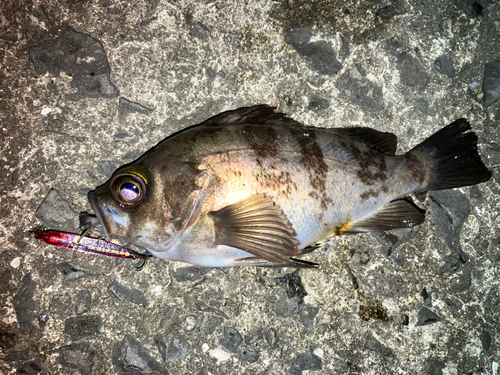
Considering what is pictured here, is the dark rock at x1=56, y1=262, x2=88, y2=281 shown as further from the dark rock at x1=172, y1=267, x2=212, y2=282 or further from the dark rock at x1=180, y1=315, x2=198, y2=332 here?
the dark rock at x1=180, y1=315, x2=198, y2=332

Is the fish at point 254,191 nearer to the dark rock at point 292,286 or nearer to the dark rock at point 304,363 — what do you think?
the dark rock at point 292,286

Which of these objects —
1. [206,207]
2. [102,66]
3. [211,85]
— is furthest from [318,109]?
[102,66]

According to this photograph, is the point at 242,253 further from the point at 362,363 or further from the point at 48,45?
the point at 48,45

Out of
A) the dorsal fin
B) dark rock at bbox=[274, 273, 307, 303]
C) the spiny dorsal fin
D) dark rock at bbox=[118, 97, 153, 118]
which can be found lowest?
dark rock at bbox=[274, 273, 307, 303]

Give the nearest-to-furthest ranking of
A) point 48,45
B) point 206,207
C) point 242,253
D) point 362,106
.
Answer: point 206,207 → point 242,253 → point 48,45 → point 362,106

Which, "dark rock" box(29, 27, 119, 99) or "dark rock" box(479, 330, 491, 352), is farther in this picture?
"dark rock" box(479, 330, 491, 352)

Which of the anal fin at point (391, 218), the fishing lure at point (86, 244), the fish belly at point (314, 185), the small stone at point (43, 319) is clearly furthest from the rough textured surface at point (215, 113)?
the fish belly at point (314, 185)

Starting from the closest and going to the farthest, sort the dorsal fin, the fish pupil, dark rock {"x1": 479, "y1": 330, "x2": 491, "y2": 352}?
1. the fish pupil
2. the dorsal fin
3. dark rock {"x1": 479, "y1": 330, "x2": 491, "y2": 352}

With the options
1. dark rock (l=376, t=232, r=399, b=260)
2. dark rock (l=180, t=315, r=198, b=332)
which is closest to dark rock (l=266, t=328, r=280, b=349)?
dark rock (l=180, t=315, r=198, b=332)
